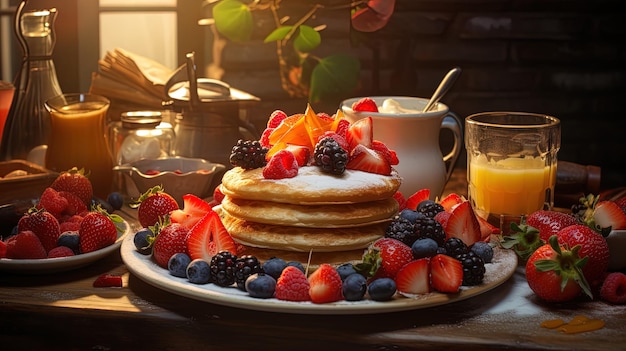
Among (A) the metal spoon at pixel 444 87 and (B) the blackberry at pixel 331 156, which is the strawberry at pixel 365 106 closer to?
(A) the metal spoon at pixel 444 87

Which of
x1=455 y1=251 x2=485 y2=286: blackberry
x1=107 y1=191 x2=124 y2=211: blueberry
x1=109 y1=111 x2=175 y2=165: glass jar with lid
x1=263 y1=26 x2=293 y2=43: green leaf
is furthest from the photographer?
x1=263 y1=26 x2=293 y2=43: green leaf

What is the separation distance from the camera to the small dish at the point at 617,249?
4.98ft

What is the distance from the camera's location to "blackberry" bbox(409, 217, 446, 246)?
147 centimetres

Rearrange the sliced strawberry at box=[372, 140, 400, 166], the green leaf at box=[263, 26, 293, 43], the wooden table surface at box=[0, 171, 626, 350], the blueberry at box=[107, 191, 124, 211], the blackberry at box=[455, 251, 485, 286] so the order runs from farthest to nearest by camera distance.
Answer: the green leaf at box=[263, 26, 293, 43]
the blueberry at box=[107, 191, 124, 211]
the sliced strawberry at box=[372, 140, 400, 166]
the blackberry at box=[455, 251, 485, 286]
the wooden table surface at box=[0, 171, 626, 350]

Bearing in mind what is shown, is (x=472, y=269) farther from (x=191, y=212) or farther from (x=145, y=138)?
(x=145, y=138)

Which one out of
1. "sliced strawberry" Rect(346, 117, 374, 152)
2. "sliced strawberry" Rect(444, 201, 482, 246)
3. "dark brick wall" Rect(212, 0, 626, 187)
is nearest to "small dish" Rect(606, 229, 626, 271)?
"sliced strawberry" Rect(444, 201, 482, 246)

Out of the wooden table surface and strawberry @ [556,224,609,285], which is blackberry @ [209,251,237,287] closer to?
the wooden table surface

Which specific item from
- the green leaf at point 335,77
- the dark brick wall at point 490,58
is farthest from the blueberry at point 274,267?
the dark brick wall at point 490,58

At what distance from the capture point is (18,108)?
2238 mm

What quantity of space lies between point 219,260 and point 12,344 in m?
0.35

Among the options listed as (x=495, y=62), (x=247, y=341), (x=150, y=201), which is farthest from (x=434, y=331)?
(x=495, y=62)

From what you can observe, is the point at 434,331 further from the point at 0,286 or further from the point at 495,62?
the point at 495,62

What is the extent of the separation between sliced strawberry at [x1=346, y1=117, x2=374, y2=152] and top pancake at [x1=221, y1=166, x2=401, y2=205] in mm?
65

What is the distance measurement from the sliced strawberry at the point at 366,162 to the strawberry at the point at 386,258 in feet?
0.60
